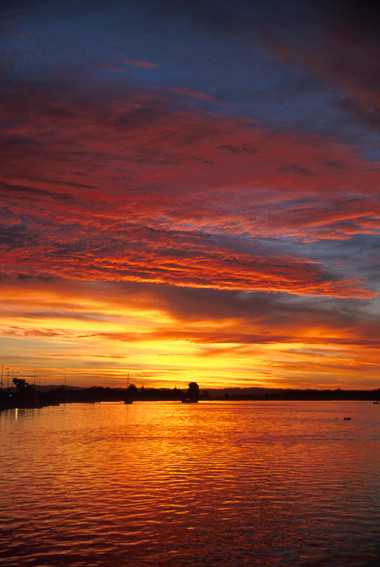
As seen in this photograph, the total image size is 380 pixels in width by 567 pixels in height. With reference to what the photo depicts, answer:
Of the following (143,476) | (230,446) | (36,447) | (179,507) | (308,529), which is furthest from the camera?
(230,446)

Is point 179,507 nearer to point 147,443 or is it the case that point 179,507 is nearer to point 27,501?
point 27,501

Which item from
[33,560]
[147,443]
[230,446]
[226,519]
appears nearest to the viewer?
[33,560]

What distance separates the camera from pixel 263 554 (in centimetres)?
2781

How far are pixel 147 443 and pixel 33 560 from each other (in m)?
71.0

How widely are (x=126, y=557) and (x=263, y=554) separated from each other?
690cm

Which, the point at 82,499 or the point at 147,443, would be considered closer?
the point at 82,499

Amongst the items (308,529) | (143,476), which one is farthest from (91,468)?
(308,529)

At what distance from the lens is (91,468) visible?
5912cm

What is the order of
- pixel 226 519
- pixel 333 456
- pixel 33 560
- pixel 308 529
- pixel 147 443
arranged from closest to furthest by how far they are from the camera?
pixel 33 560 → pixel 308 529 → pixel 226 519 → pixel 333 456 → pixel 147 443

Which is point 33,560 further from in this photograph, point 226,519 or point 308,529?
point 308,529

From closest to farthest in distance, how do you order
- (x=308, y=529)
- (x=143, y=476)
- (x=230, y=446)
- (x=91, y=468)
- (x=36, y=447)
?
(x=308, y=529) < (x=143, y=476) < (x=91, y=468) < (x=36, y=447) < (x=230, y=446)

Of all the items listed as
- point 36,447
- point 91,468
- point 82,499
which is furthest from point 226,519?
point 36,447

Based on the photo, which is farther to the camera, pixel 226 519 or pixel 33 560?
pixel 226 519

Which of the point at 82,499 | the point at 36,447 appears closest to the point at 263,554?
the point at 82,499
